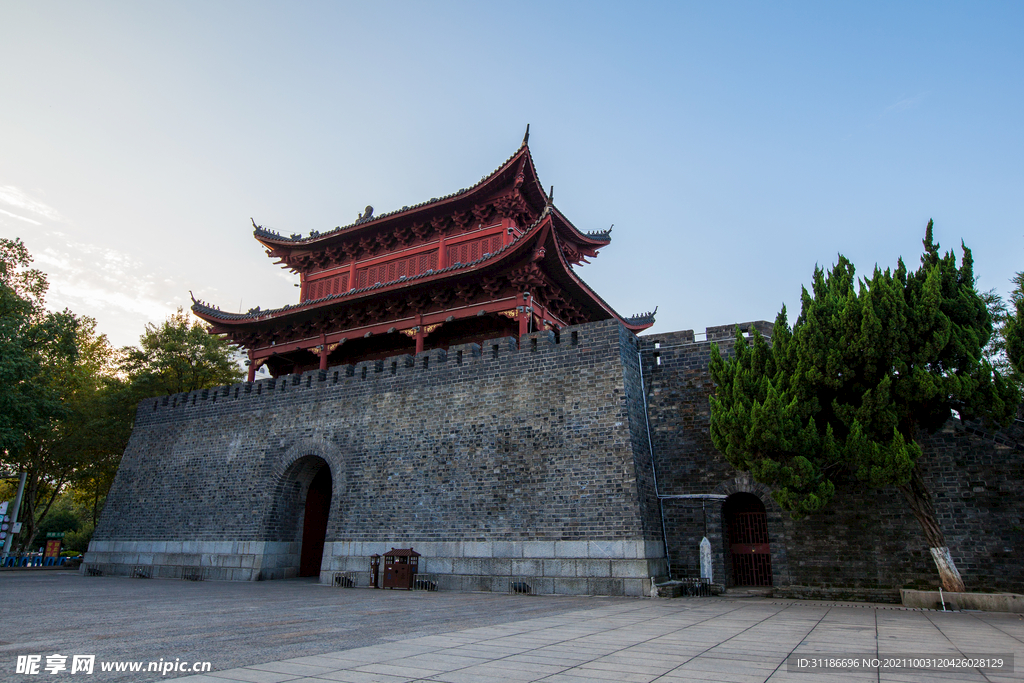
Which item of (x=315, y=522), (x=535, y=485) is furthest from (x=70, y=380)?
(x=535, y=485)

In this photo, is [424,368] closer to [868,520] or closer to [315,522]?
[315,522]

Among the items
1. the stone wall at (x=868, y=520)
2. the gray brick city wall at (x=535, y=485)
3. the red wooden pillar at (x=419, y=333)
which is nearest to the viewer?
the stone wall at (x=868, y=520)

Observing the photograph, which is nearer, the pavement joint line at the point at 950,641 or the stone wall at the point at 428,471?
the pavement joint line at the point at 950,641

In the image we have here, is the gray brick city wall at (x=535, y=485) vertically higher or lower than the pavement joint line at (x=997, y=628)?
higher

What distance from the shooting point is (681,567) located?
450 inches

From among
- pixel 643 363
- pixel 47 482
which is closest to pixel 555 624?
pixel 643 363

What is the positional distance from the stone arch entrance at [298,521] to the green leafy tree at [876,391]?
10.1 meters

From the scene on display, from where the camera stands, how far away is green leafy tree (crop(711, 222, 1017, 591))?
9031mm

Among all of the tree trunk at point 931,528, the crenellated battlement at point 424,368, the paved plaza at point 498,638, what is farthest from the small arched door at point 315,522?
the tree trunk at point 931,528

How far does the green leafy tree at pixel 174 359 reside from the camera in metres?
23.0

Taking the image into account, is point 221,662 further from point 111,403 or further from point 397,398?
point 111,403

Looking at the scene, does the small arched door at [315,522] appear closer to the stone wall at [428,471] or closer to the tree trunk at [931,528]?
the stone wall at [428,471]

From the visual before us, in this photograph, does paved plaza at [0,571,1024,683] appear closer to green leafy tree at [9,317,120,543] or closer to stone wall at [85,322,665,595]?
stone wall at [85,322,665,595]

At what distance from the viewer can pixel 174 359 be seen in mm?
23469
